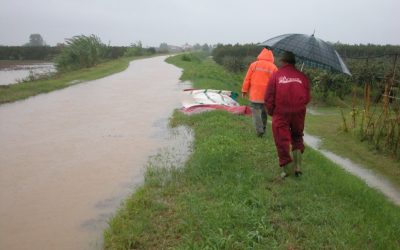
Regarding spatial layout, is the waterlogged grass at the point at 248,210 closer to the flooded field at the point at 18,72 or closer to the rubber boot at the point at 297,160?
the rubber boot at the point at 297,160

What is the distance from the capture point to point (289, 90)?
5.41 m

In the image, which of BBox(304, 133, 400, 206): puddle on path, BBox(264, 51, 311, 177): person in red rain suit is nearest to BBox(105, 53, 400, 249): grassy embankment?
BBox(264, 51, 311, 177): person in red rain suit

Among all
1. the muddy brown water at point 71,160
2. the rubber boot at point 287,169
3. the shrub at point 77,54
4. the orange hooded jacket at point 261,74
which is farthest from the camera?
the shrub at point 77,54

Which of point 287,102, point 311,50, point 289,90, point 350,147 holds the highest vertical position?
point 311,50

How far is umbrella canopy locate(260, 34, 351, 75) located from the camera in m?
5.36

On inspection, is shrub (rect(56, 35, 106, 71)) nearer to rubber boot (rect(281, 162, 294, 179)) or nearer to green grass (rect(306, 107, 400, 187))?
green grass (rect(306, 107, 400, 187))

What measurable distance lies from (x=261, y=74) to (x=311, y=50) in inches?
85.3

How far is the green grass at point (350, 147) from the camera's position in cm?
810

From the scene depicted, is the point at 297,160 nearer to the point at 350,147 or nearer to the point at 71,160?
the point at 71,160

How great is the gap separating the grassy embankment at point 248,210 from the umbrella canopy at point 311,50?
1.64 m

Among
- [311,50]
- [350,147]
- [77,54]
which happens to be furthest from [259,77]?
[77,54]

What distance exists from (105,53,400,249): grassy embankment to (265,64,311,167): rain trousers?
65 cm

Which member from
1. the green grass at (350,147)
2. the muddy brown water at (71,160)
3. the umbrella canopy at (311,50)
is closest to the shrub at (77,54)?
the muddy brown water at (71,160)

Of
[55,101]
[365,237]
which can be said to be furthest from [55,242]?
[55,101]
